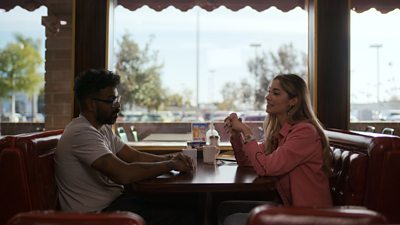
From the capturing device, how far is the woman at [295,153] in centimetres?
194

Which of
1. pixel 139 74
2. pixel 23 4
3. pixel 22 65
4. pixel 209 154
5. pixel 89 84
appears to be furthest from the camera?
pixel 139 74

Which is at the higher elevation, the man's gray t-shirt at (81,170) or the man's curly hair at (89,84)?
the man's curly hair at (89,84)

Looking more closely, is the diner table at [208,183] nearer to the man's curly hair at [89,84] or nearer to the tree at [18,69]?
the man's curly hair at [89,84]

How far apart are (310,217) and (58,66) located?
2989 mm

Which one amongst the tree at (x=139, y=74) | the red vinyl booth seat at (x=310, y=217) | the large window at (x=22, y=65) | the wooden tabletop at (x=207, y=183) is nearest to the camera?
the red vinyl booth seat at (x=310, y=217)

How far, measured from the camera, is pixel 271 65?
25.2ft

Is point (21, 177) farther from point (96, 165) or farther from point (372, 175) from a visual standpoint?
point (372, 175)

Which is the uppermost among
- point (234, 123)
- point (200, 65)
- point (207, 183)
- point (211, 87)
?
point (200, 65)

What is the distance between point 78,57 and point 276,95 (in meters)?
1.73

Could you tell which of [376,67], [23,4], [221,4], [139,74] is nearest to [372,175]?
[376,67]

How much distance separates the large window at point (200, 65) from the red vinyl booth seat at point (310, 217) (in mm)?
6078

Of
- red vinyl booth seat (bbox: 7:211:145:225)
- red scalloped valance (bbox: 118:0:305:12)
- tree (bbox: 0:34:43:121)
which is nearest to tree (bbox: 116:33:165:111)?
tree (bbox: 0:34:43:121)

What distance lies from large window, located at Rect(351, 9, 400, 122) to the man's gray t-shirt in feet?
7.82

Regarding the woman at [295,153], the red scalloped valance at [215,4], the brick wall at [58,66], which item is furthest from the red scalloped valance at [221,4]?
the woman at [295,153]
